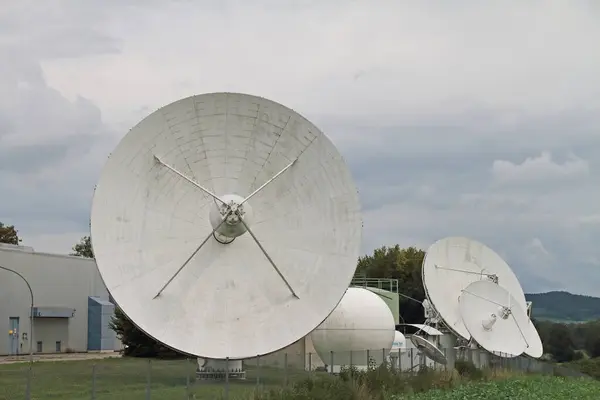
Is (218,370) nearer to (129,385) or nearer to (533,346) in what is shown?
(129,385)

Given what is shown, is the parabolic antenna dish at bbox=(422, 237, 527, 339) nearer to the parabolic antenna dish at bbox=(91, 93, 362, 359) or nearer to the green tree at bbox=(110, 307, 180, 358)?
the green tree at bbox=(110, 307, 180, 358)

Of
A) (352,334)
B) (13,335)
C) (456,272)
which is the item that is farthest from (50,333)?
(352,334)

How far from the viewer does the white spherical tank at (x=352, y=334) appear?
40188mm

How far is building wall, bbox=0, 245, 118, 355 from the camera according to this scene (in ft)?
222

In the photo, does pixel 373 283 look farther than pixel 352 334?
Yes

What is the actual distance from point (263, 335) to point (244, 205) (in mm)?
4407

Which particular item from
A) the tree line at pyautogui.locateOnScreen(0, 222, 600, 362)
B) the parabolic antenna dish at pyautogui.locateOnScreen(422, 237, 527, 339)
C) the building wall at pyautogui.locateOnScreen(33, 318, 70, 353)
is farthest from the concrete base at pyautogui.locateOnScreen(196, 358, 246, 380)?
the tree line at pyautogui.locateOnScreen(0, 222, 600, 362)

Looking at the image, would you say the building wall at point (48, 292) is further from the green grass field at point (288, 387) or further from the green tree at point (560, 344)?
the green tree at point (560, 344)

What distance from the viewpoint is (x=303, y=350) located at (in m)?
46.4

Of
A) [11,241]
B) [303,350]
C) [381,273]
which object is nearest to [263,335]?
[303,350]

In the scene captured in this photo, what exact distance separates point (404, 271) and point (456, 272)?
5078cm

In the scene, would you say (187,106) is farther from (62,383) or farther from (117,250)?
(62,383)

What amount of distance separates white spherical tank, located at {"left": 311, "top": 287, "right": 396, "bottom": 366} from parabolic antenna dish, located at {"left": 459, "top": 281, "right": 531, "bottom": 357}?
7.75 meters

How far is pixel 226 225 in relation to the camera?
29.0 metres
